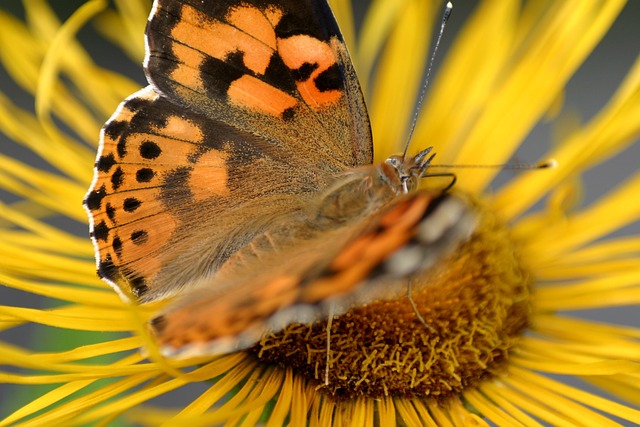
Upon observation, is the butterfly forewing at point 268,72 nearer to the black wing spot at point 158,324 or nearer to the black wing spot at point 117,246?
the black wing spot at point 117,246

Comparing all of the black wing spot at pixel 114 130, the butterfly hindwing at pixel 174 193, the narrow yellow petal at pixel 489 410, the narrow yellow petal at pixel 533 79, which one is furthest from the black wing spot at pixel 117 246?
the narrow yellow petal at pixel 533 79

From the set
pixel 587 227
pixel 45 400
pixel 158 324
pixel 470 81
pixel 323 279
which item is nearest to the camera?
pixel 323 279

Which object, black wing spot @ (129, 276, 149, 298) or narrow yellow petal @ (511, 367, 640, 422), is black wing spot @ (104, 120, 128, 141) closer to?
black wing spot @ (129, 276, 149, 298)

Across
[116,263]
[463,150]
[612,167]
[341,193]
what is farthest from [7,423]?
[612,167]

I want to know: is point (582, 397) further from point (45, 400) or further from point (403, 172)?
point (45, 400)

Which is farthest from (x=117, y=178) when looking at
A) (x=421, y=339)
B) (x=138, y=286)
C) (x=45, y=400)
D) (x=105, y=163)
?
(x=421, y=339)

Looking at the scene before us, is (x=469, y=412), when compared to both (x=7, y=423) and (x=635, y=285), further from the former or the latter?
(x=7, y=423)

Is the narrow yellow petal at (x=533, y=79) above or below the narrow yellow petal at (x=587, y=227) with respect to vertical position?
above
